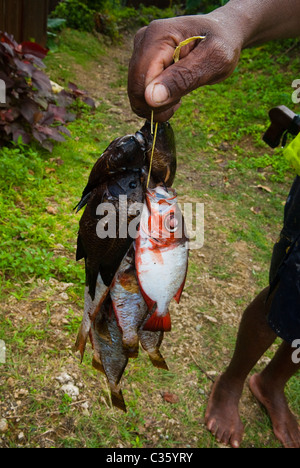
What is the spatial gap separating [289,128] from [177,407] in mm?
1964

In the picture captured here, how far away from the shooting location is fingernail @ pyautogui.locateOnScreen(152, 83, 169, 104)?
1.25 meters

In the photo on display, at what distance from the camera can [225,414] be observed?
2.59 meters

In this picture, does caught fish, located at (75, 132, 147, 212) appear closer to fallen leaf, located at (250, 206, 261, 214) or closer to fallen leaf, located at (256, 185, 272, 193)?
fallen leaf, located at (250, 206, 261, 214)

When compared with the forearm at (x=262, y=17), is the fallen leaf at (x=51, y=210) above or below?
below

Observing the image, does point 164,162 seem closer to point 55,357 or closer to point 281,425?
point 55,357

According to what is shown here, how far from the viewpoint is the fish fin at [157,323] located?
1.48 meters

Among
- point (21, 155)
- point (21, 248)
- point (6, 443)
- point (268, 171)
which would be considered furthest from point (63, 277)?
point (268, 171)

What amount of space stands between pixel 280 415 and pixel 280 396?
0.39 feet

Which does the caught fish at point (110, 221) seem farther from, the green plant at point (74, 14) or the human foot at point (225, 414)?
the green plant at point (74, 14)

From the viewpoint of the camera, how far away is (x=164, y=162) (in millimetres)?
1443

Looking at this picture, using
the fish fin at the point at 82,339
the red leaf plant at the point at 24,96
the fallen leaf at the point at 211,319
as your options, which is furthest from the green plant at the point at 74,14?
the fish fin at the point at 82,339

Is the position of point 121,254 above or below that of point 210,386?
above

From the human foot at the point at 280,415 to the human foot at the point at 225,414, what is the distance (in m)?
Result: 0.22

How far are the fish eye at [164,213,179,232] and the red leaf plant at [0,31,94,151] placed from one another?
10.5 feet
